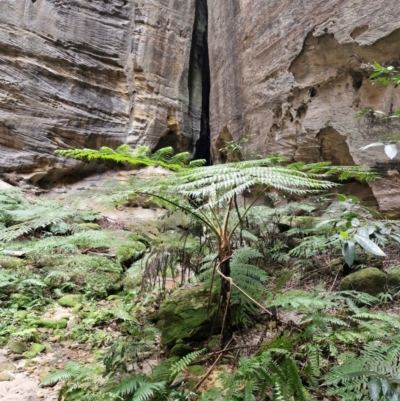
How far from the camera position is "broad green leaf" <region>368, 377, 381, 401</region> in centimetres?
103

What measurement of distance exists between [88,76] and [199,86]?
5377 mm

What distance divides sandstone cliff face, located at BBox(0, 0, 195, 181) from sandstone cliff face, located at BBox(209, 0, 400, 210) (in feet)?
11.0

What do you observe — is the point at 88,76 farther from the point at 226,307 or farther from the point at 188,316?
the point at 226,307

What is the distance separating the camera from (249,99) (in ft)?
27.7

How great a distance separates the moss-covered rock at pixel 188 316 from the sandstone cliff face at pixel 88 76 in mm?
8766

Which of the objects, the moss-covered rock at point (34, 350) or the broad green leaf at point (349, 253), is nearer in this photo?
the broad green leaf at point (349, 253)

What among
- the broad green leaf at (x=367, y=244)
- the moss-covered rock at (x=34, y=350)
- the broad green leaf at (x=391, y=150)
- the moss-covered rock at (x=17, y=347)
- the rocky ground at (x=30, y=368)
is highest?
the broad green leaf at (x=391, y=150)

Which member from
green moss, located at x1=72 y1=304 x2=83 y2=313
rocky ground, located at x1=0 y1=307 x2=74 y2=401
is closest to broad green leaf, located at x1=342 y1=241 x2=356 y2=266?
rocky ground, located at x1=0 y1=307 x2=74 y2=401

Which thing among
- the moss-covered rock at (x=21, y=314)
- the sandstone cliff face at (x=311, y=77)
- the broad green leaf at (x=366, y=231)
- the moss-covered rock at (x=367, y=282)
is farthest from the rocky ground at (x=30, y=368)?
the sandstone cliff face at (x=311, y=77)

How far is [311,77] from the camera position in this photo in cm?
675

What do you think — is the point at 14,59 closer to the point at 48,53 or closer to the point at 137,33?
the point at 48,53

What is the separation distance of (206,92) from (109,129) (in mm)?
6052

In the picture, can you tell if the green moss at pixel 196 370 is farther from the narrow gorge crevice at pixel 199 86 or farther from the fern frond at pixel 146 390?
the narrow gorge crevice at pixel 199 86

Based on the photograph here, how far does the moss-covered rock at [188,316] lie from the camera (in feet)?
7.00
